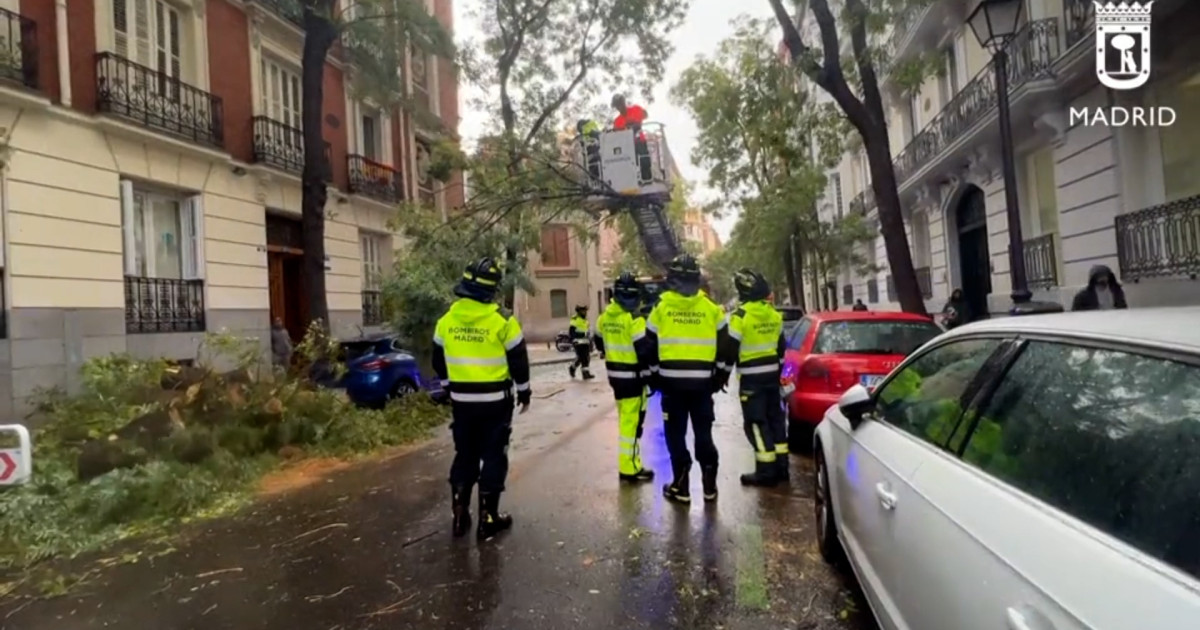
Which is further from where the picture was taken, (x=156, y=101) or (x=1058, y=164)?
(x=156, y=101)

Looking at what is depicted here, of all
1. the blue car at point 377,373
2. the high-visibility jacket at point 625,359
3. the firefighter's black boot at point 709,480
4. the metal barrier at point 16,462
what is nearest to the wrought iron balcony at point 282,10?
the blue car at point 377,373

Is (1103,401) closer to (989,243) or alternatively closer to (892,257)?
(892,257)

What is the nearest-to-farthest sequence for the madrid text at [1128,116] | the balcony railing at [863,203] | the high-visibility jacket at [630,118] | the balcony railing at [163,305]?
the madrid text at [1128,116], the balcony railing at [163,305], the high-visibility jacket at [630,118], the balcony railing at [863,203]

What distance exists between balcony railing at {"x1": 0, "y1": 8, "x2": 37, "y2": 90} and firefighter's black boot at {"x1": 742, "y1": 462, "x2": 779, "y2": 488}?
418 inches

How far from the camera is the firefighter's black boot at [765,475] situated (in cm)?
576

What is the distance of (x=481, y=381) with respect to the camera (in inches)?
186

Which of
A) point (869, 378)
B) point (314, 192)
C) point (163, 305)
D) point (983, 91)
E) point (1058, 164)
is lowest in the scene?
point (869, 378)

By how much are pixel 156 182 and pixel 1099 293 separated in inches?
552

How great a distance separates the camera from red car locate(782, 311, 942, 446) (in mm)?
6406

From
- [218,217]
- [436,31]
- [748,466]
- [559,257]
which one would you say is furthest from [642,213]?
[559,257]

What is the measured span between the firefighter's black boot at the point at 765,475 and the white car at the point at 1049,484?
281 cm

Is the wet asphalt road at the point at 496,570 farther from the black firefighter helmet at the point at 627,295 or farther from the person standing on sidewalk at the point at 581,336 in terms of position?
the person standing on sidewalk at the point at 581,336

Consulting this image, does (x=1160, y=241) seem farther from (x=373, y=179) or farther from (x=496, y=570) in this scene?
(x=373, y=179)

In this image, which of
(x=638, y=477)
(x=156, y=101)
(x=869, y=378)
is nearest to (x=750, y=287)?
(x=869, y=378)
